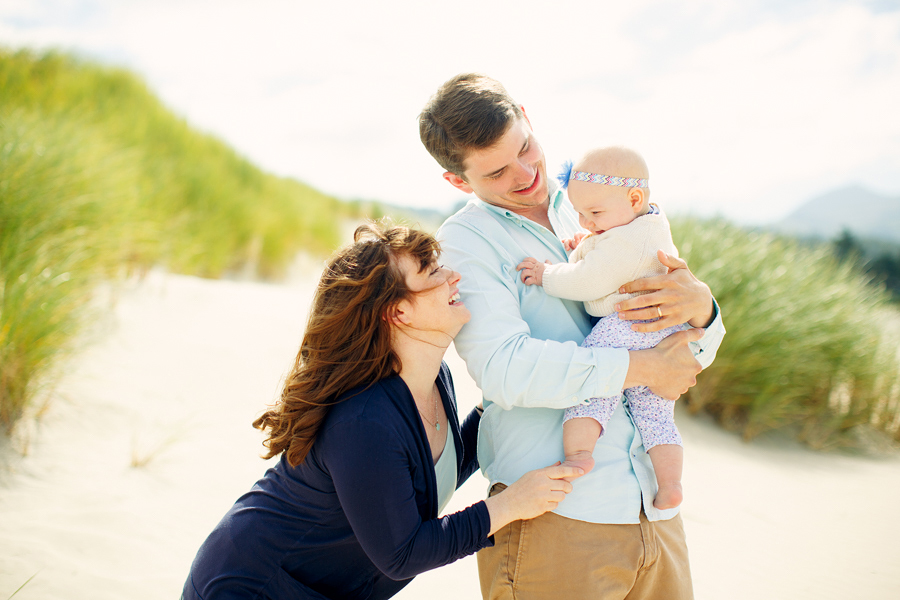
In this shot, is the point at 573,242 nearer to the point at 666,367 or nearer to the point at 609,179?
the point at 609,179

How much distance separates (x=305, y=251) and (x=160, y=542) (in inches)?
409

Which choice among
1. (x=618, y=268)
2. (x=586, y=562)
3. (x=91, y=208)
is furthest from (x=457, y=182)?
(x=91, y=208)

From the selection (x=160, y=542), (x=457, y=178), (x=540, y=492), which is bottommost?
(x=160, y=542)

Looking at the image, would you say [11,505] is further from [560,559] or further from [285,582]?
[560,559]

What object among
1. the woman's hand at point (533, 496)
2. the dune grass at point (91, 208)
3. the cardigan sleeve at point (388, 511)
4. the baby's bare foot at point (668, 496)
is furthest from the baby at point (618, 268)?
the dune grass at point (91, 208)

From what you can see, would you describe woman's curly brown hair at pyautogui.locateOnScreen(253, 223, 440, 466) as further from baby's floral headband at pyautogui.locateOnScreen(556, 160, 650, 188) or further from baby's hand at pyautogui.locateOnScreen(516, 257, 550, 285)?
baby's floral headband at pyautogui.locateOnScreen(556, 160, 650, 188)

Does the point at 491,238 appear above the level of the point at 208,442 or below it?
above

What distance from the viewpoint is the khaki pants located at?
169cm

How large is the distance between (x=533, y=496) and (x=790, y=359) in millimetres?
4944

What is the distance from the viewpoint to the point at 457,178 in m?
2.34

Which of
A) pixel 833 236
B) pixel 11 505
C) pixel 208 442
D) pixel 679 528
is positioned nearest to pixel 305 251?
pixel 208 442

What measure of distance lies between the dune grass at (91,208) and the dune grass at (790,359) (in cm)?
557

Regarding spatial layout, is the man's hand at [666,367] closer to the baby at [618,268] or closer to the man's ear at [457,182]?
the baby at [618,268]

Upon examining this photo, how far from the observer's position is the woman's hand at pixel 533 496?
1671 millimetres
